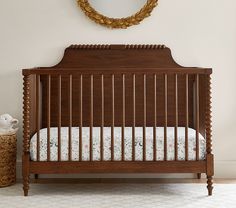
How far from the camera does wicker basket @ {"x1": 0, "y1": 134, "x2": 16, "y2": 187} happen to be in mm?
3479

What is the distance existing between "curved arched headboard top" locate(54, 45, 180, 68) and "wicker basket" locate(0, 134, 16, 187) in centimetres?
79

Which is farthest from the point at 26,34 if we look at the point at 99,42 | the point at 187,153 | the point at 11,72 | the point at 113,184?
the point at 187,153

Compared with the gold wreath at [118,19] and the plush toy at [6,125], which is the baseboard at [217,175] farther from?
the gold wreath at [118,19]

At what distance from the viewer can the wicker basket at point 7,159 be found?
3479mm

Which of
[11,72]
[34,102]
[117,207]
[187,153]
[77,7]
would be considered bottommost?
[117,207]

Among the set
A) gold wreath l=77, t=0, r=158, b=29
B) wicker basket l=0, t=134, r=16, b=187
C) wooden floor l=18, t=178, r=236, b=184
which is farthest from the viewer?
gold wreath l=77, t=0, r=158, b=29

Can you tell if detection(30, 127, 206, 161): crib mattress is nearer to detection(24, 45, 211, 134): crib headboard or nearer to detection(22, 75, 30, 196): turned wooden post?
detection(22, 75, 30, 196): turned wooden post

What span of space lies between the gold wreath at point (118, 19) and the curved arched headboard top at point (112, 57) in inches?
7.9

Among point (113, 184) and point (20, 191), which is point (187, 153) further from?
point (20, 191)

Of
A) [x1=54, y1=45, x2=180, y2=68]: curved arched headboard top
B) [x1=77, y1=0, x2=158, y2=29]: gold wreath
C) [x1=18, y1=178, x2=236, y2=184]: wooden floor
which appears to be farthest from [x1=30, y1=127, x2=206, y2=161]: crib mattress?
[x1=77, y1=0, x2=158, y2=29]: gold wreath

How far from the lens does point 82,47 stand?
3.84 metres

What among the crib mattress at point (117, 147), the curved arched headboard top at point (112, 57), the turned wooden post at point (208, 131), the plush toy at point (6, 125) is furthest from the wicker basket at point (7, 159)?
the turned wooden post at point (208, 131)

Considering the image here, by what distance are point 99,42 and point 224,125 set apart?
1222 millimetres

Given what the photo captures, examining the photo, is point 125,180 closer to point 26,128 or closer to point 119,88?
point 119,88
